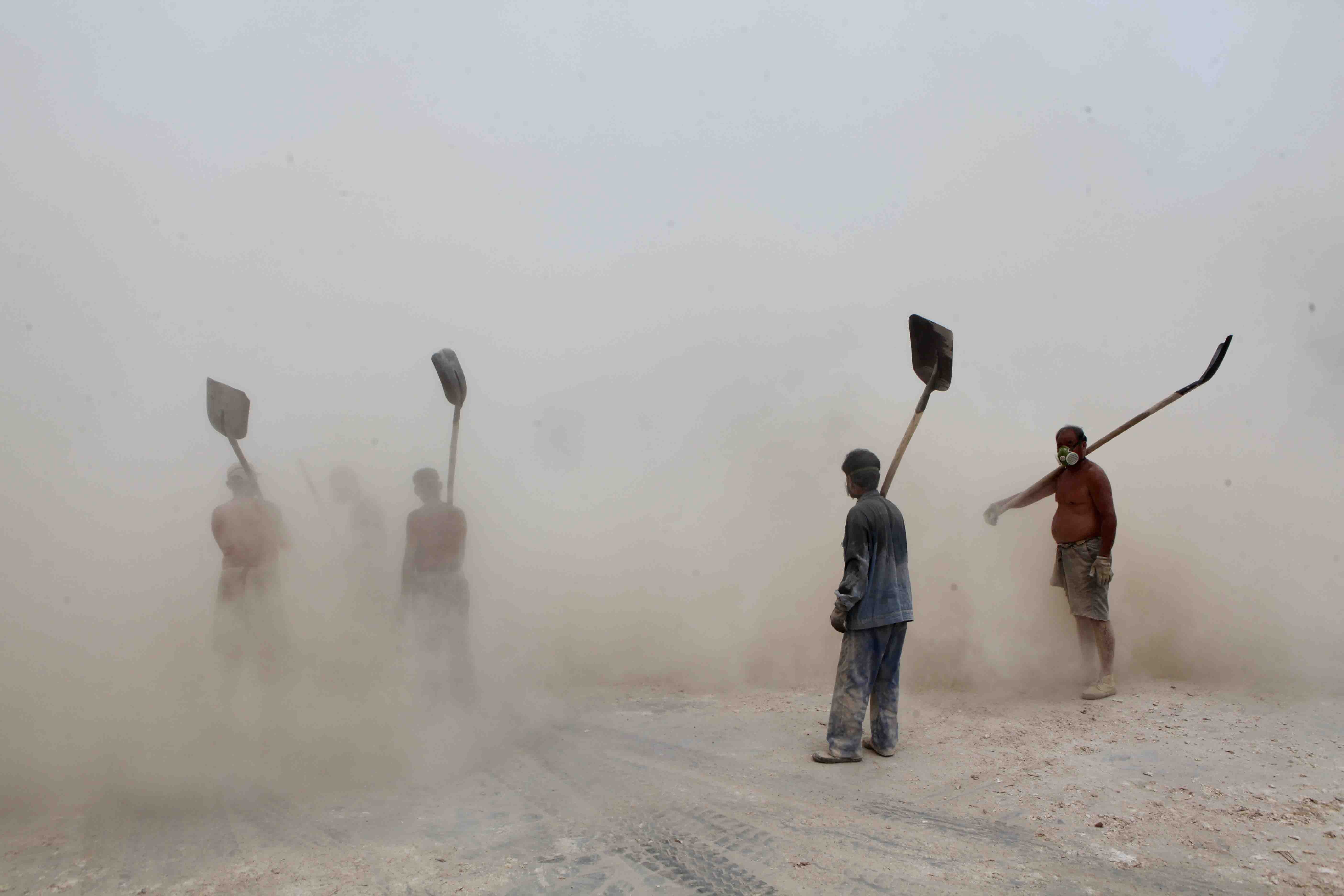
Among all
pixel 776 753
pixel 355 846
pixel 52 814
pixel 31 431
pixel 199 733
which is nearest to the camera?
pixel 355 846

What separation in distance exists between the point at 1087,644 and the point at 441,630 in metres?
4.17

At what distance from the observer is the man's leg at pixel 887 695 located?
4.06m

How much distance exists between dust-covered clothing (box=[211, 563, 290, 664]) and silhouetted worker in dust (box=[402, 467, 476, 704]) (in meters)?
0.90

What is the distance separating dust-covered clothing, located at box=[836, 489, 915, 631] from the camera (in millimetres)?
3932

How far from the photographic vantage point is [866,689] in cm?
403

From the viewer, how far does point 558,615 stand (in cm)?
711

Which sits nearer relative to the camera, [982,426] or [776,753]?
[776,753]

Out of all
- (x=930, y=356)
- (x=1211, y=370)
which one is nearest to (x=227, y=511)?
(x=930, y=356)

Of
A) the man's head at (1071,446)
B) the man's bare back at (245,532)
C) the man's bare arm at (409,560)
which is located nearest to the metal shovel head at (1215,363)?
the man's head at (1071,446)

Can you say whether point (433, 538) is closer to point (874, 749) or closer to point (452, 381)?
point (452, 381)

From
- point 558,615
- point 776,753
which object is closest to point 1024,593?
point 776,753

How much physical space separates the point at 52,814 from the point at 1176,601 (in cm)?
652

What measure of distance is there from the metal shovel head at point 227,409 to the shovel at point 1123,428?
5.32 m

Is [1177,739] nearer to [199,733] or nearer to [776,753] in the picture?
[776,753]
